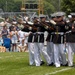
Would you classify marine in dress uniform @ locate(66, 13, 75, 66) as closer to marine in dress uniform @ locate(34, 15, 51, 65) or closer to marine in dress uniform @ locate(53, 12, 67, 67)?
marine in dress uniform @ locate(53, 12, 67, 67)

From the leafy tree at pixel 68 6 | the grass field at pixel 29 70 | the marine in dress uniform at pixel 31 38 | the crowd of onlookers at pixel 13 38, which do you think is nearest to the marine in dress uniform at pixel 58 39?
the grass field at pixel 29 70

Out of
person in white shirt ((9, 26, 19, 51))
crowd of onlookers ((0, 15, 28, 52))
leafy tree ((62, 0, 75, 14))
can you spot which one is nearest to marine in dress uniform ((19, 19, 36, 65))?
crowd of onlookers ((0, 15, 28, 52))

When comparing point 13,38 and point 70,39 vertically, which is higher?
point 70,39

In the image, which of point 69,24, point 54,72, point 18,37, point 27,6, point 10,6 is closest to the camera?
point 54,72

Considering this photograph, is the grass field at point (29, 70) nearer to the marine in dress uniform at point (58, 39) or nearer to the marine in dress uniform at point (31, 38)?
the marine in dress uniform at point (31, 38)

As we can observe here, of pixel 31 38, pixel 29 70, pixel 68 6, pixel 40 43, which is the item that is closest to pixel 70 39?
pixel 40 43

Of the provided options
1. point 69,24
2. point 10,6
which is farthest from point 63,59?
point 10,6

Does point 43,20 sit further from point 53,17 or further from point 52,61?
point 52,61

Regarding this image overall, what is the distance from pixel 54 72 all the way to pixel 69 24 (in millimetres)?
2367

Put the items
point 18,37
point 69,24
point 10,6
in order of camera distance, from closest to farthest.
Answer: point 69,24, point 18,37, point 10,6

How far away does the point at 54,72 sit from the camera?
15.4 m

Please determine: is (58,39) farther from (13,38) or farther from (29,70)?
(13,38)

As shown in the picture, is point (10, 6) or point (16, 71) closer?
point (16, 71)

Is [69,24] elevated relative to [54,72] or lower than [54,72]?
elevated
